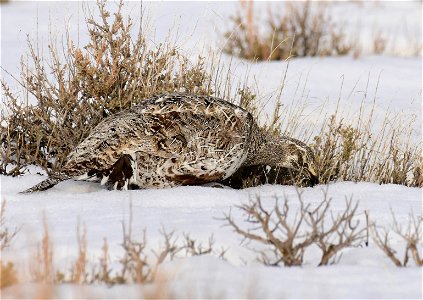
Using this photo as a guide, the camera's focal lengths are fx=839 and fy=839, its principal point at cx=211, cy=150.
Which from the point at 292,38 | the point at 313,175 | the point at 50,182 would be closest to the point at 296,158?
the point at 313,175

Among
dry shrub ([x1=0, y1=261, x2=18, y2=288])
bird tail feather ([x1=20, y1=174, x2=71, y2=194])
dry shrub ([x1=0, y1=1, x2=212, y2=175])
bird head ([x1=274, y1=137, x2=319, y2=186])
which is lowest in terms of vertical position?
dry shrub ([x1=0, y1=261, x2=18, y2=288])

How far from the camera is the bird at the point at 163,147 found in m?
5.22

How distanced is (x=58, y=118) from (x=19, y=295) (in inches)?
115

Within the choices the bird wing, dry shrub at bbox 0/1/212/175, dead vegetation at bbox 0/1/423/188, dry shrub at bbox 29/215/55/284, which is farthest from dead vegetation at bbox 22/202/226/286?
dry shrub at bbox 0/1/212/175

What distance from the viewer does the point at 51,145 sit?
19.7ft

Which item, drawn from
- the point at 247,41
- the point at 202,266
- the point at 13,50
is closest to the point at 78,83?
the point at 202,266

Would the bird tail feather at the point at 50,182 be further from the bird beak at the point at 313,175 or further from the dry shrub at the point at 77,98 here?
the bird beak at the point at 313,175

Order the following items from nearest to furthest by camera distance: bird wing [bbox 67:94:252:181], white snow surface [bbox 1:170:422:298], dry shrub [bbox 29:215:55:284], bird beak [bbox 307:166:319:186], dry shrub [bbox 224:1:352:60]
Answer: dry shrub [bbox 29:215:55:284] → white snow surface [bbox 1:170:422:298] → bird wing [bbox 67:94:252:181] → bird beak [bbox 307:166:319:186] → dry shrub [bbox 224:1:352:60]

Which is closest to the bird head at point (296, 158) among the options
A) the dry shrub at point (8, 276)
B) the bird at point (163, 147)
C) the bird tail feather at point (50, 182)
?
the bird at point (163, 147)

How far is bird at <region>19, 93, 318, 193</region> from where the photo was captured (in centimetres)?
522

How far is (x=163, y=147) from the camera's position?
5.20 metres

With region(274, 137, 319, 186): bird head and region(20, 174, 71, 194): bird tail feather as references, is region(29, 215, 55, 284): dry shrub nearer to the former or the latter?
region(20, 174, 71, 194): bird tail feather

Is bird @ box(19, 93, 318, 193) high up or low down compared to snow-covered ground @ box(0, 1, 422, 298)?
up

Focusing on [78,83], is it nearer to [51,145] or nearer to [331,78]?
[51,145]
